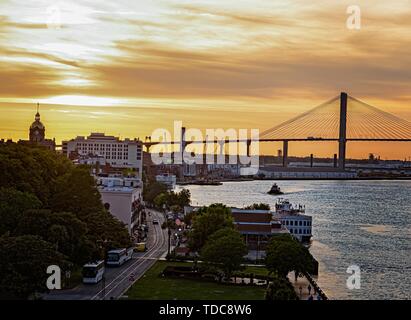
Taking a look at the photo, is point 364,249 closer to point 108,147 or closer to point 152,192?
point 152,192

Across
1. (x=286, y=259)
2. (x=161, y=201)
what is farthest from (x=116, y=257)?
(x=161, y=201)

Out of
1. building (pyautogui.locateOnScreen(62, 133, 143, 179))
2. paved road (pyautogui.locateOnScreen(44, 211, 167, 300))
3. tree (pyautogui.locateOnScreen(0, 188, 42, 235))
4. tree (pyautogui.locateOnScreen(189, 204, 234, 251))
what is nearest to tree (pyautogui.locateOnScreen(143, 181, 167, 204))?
building (pyautogui.locateOnScreen(62, 133, 143, 179))

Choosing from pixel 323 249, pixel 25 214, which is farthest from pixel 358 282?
pixel 25 214

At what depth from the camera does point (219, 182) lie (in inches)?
1617

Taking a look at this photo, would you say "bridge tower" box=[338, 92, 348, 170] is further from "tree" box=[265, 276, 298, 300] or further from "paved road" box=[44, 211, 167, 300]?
"tree" box=[265, 276, 298, 300]

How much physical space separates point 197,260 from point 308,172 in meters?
38.0

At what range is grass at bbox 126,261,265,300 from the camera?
6441mm

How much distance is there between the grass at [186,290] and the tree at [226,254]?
0.29 metres

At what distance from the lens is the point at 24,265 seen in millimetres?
5195

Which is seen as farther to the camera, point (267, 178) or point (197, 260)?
point (267, 178)

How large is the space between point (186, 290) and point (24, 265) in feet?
6.56

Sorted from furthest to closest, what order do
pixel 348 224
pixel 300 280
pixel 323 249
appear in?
pixel 348 224, pixel 323 249, pixel 300 280
